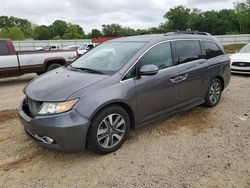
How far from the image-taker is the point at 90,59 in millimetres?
4852

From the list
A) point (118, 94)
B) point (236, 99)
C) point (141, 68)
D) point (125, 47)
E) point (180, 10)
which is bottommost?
point (236, 99)

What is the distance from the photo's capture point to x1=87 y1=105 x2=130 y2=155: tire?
368 cm

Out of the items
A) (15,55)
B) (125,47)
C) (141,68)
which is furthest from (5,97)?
(141,68)

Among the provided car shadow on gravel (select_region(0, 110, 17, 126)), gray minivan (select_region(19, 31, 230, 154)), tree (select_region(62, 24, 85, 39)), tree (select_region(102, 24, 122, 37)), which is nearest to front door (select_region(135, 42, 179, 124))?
gray minivan (select_region(19, 31, 230, 154))

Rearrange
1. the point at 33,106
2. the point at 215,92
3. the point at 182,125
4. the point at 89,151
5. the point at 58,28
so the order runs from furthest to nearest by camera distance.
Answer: the point at 58,28
the point at 215,92
the point at 182,125
the point at 89,151
the point at 33,106

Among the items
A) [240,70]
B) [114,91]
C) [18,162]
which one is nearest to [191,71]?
[114,91]

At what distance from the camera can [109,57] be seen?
15.0ft

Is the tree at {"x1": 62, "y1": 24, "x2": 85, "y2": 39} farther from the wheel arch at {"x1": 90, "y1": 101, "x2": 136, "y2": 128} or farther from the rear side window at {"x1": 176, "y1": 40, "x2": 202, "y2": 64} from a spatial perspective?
the wheel arch at {"x1": 90, "y1": 101, "x2": 136, "y2": 128}

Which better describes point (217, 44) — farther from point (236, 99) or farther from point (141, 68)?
point (141, 68)

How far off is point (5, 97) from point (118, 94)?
4.92 metres

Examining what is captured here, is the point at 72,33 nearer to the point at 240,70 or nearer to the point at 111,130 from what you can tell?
the point at 240,70

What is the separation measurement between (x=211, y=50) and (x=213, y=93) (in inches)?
37.2

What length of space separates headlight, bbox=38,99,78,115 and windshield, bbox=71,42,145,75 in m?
0.86

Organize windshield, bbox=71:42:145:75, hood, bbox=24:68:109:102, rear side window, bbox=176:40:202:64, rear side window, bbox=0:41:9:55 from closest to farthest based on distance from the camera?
hood, bbox=24:68:109:102 → windshield, bbox=71:42:145:75 → rear side window, bbox=176:40:202:64 → rear side window, bbox=0:41:9:55
